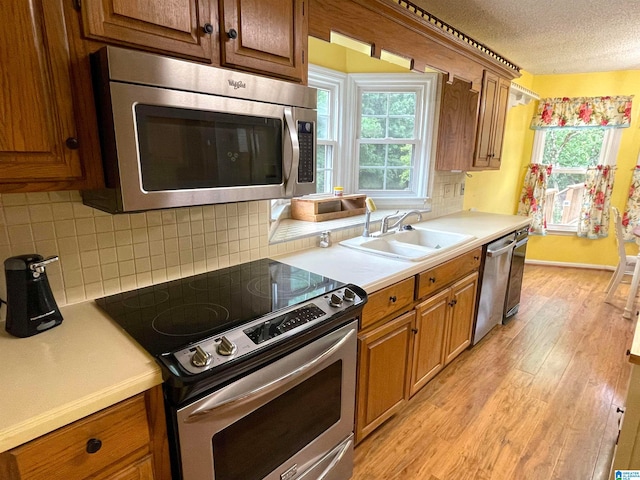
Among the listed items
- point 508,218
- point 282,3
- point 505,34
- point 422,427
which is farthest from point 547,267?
point 282,3

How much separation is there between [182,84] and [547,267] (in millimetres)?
5117

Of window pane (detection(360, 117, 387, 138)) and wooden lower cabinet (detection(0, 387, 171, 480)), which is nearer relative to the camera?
wooden lower cabinet (detection(0, 387, 171, 480))

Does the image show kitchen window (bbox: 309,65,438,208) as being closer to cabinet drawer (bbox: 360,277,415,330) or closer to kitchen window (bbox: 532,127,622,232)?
cabinet drawer (bbox: 360,277,415,330)

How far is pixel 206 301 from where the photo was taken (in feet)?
4.28

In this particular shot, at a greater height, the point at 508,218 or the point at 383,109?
the point at 383,109

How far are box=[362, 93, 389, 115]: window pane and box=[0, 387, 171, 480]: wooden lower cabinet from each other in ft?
8.52

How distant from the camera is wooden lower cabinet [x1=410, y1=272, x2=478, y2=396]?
1.96 metres

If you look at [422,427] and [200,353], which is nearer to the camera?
[200,353]

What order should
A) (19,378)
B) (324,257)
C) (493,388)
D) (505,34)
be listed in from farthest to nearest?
(505,34), (493,388), (324,257), (19,378)

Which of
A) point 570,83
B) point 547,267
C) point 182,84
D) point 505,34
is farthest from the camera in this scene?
point 547,267

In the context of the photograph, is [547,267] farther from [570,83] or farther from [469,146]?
[469,146]

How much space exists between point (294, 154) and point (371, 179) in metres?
1.81

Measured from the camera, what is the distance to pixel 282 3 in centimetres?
130

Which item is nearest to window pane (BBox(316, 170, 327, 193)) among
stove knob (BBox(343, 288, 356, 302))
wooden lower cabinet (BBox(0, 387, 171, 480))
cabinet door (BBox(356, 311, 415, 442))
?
cabinet door (BBox(356, 311, 415, 442))
